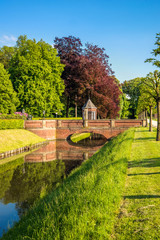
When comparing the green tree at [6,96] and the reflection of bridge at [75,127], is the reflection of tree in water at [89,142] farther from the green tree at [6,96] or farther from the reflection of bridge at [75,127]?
the green tree at [6,96]

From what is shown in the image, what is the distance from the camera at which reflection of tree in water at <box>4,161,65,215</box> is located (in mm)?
10541

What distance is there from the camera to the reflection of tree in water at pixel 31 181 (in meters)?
10.5

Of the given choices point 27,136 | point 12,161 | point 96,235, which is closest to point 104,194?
point 96,235

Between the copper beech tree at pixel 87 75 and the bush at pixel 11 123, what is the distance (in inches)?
553

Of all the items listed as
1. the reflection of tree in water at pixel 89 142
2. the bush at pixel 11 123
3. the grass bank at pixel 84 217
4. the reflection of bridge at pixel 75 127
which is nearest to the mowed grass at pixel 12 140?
the bush at pixel 11 123

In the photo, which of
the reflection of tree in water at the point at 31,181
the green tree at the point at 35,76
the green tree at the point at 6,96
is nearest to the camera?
the reflection of tree in water at the point at 31,181

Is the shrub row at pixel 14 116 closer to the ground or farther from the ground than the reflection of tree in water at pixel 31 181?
farther from the ground

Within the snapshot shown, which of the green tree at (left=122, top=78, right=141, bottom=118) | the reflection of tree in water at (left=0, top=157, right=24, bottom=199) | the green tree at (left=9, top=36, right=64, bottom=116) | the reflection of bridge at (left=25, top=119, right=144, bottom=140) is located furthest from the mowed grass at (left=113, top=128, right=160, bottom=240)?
the green tree at (left=122, top=78, right=141, bottom=118)

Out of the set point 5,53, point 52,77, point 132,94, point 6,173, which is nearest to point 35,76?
point 52,77

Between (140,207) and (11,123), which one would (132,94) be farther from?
(140,207)

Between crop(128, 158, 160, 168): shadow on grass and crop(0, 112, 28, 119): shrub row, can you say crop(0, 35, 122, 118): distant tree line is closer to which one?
crop(0, 112, 28, 119): shrub row

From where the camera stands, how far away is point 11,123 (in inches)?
1121

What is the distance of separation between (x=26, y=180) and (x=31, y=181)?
Result: 0.44 m

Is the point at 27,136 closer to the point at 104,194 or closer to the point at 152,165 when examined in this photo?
the point at 152,165
